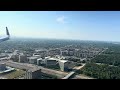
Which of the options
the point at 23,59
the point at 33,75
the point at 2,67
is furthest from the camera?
the point at 23,59

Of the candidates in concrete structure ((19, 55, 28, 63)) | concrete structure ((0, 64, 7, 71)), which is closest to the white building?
concrete structure ((19, 55, 28, 63))

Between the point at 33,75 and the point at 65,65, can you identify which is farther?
the point at 65,65

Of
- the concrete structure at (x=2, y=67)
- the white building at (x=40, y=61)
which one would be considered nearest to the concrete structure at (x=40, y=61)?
the white building at (x=40, y=61)

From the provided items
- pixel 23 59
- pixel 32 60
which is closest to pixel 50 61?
pixel 32 60

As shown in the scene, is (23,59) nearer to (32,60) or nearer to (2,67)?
(32,60)

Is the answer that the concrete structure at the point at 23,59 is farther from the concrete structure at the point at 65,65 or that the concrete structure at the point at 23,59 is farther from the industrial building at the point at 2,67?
the concrete structure at the point at 65,65

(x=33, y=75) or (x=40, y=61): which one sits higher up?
(x=40, y=61)

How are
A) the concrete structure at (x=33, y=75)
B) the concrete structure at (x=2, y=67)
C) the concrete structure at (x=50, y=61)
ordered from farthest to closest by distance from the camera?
1. the concrete structure at (x=50, y=61)
2. the concrete structure at (x=2, y=67)
3. the concrete structure at (x=33, y=75)
